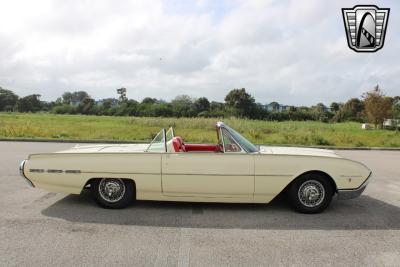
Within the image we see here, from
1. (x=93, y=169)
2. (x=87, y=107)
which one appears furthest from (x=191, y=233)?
(x=87, y=107)

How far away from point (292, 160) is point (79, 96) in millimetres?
135042

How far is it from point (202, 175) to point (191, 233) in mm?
1020

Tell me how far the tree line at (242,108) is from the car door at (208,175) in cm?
4315

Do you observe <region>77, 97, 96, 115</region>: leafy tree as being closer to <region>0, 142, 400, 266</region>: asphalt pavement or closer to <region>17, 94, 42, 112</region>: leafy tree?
<region>17, 94, 42, 112</region>: leafy tree

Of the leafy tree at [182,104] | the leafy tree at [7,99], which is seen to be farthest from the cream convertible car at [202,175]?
the leafy tree at [7,99]

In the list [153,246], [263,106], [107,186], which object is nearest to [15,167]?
[107,186]

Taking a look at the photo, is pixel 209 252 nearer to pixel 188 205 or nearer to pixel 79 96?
pixel 188 205

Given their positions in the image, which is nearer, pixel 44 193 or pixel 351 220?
pixel 351 220

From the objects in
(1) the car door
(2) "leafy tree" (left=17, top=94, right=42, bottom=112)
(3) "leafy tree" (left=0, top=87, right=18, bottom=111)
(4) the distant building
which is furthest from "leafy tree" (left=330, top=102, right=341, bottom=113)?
(1) the car door

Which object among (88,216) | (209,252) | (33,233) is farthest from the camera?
(88,216)

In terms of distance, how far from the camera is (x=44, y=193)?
7078 mm

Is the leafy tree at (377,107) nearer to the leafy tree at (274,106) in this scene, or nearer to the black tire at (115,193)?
the leafy tree at (274,106)

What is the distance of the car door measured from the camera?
5.91m

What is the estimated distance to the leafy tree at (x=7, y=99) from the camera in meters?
114
